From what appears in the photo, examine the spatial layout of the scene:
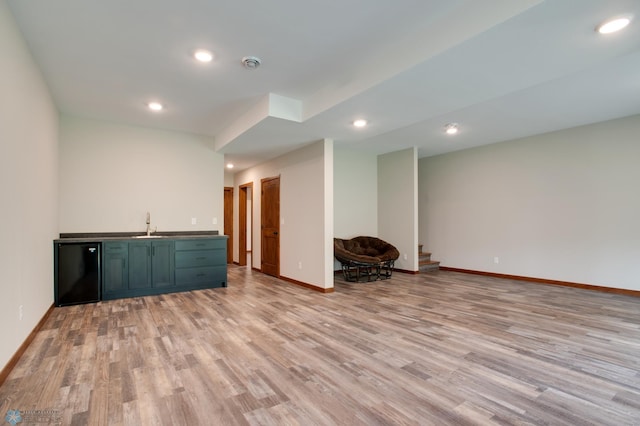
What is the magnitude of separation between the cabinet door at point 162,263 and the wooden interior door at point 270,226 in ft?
6.79

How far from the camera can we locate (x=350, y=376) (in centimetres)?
232

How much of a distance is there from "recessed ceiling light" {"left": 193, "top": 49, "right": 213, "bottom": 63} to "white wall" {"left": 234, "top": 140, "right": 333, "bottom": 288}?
2446 millimetres

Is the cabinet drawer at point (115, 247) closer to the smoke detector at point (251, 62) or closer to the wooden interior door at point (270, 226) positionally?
the wooden interior door at point (270, 226)

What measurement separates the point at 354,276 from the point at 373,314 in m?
2.52

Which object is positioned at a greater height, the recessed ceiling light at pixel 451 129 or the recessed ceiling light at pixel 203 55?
the recessed ceiling light at pixel 203 55

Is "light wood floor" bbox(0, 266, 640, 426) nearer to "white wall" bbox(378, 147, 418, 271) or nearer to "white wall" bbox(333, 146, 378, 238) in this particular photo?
"white wall" bbox(378, 147, 418, 271)

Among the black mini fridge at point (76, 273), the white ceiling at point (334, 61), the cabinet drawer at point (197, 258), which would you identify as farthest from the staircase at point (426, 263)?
the black mini fridge at point (76, 273)

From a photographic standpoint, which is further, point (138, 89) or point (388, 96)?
point (138, 89)

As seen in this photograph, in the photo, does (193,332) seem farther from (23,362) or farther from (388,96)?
(388,96)

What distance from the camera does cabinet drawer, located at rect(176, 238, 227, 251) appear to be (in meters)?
5.06

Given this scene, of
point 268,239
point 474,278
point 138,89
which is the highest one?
point 138,89

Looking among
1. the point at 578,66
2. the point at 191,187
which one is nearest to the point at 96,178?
the point at 191,187

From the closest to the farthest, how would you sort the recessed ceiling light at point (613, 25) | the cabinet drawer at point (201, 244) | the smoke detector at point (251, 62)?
the recessed ceiling light at point (613, 25)
the smoke detector at point (251, 62)
the cabinet drawer at point (201, 244)

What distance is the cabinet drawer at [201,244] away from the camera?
16.6 feet
